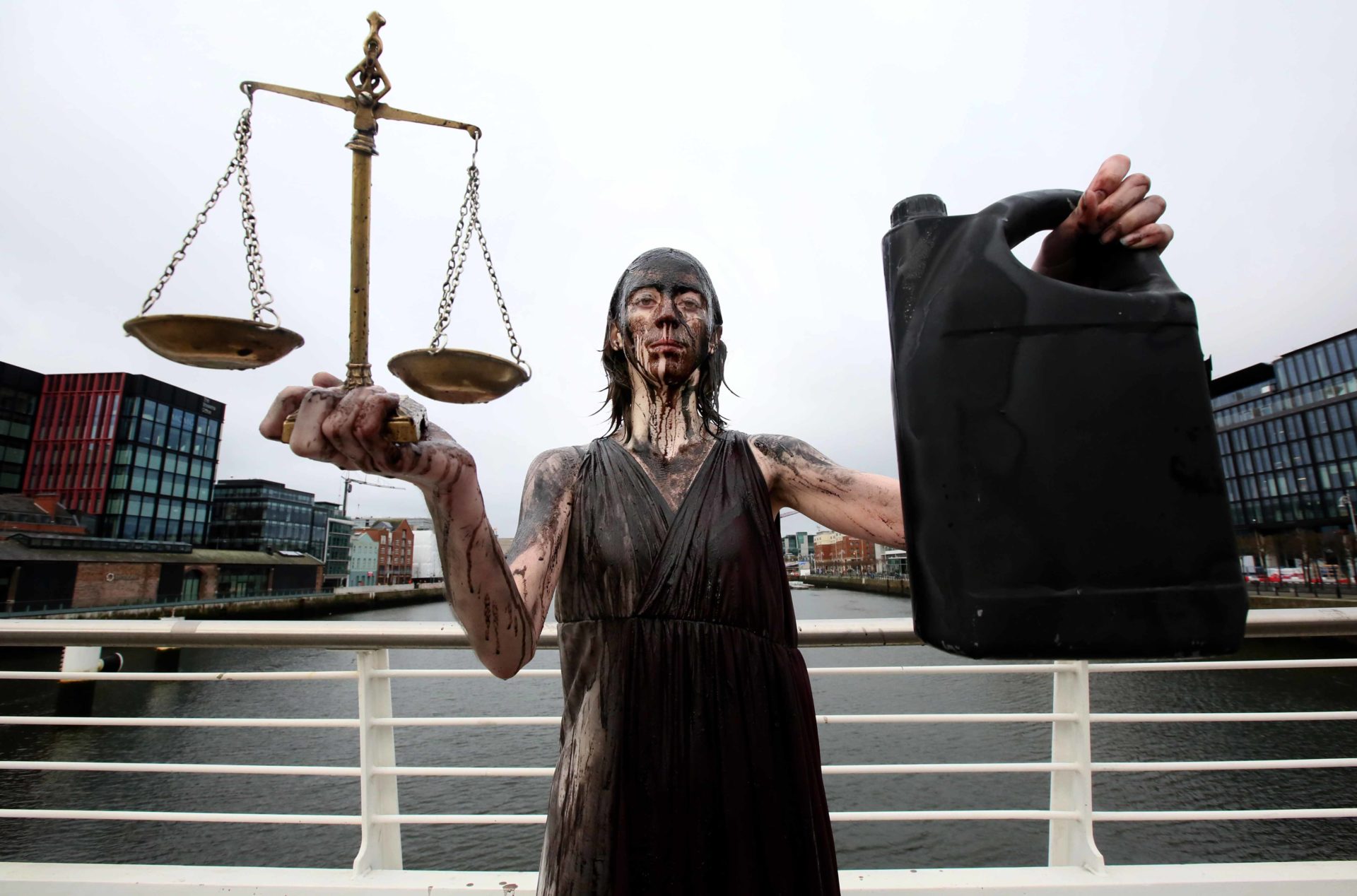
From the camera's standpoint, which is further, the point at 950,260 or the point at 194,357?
the point at 194,357

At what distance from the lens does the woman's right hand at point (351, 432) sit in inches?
34.0

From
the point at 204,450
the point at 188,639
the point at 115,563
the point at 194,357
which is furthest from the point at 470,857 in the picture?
the point at 204,450

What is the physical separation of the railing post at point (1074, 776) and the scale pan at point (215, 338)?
8.64 feet

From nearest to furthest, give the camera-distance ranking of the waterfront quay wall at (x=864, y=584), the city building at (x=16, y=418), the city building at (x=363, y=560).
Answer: the city building at (x=16, y=418) → the waterfront quay wall at (x=864, y=584) → the city building at (x=363, y=560)

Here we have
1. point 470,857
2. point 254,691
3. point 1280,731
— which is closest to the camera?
point 470,857

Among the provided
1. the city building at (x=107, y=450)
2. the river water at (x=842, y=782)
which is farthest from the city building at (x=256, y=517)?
the river water at (x=842, y=782)

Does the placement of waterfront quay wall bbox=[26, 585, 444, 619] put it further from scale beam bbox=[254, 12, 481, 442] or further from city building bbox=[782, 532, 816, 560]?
city building bbox=[782, 532, 816, 560]

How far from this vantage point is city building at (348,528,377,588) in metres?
81.1

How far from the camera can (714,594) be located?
3.91ft

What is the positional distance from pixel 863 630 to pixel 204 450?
Result: 64830 mm

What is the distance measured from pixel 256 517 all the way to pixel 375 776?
240 feet

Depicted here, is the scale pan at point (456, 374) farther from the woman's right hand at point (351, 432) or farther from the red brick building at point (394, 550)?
the red brick building at point (394, 550)

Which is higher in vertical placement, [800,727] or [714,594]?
[714,594]

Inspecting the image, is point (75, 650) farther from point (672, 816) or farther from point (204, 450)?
point (204, 450)
